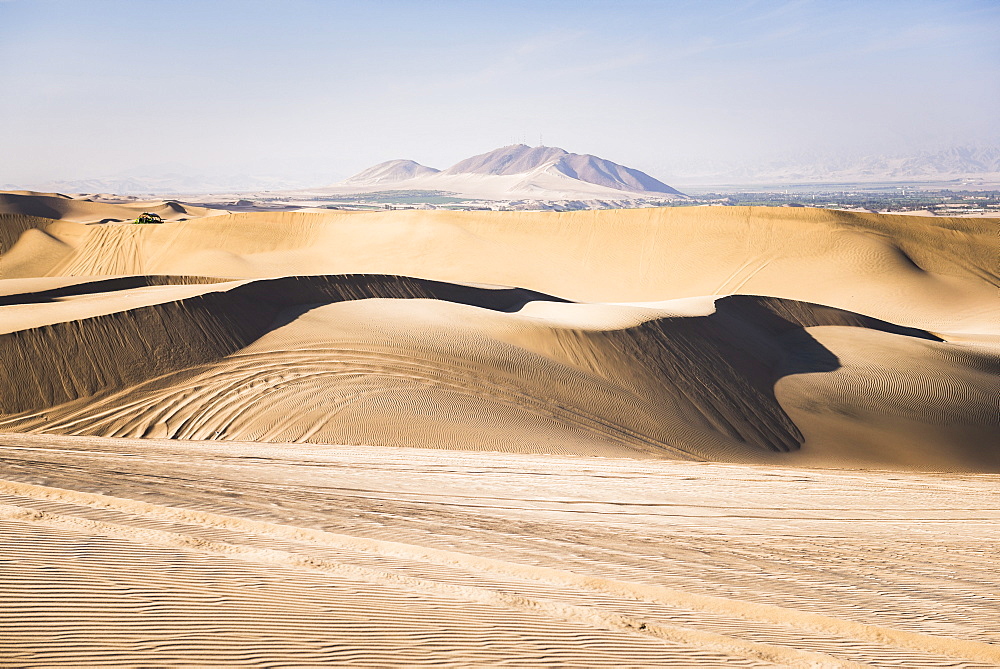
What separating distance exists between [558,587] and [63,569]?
106 inches

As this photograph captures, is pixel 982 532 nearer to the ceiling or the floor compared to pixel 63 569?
nearer to the floor

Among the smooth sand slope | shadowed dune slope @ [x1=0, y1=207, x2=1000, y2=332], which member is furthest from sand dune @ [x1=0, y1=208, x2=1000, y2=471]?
shadowed dune slope @ [x1=0, y1=207, x2=1000, y2=332]

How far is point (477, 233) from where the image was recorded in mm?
48375

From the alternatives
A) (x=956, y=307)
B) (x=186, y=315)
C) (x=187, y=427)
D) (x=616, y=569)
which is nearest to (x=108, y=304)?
(x=186, y=315)

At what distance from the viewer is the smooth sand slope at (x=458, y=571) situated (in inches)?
137

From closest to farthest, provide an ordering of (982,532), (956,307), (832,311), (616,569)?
(616,569) < (982,532) < (832,311) < (956,307)

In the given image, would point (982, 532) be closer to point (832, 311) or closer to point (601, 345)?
point (601, 345)

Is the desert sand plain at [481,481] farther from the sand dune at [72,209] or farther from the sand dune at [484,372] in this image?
the sand dune at [72,209]

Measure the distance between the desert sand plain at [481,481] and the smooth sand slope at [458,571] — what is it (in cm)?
2

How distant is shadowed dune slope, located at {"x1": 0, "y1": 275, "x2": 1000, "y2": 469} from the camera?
1226 centimetres

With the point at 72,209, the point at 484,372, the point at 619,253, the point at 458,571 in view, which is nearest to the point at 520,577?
the point at 458,571

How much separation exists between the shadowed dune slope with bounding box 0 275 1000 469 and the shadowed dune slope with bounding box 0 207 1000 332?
19.7 m

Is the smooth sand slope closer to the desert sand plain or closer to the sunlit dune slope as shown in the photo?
the desert sand plain

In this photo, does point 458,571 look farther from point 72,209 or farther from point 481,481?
point 72,209
